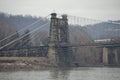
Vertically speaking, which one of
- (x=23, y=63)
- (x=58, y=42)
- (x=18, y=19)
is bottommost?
(x=23, y=63)

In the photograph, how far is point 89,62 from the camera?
92.5 meters

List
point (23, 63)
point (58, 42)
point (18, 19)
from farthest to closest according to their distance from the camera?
point (18, 19) < point (58, 42) < point (23, 63)

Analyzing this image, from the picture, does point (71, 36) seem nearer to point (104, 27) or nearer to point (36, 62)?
point (104, 27)

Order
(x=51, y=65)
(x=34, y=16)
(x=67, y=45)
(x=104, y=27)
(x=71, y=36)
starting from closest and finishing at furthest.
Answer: (x=51, y=65) → (x=67, y=45) → (x=71, y=36) → (x=104, y=27) → (x=34, y=16)

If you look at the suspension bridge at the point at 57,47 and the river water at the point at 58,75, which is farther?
the suspension bridge at the point at 57,47

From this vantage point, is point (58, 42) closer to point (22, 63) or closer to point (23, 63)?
point (23, 63)

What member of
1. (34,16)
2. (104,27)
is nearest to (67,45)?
(104,27)

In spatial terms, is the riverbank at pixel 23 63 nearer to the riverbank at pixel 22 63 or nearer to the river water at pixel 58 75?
the riverbank at pixel 22 63

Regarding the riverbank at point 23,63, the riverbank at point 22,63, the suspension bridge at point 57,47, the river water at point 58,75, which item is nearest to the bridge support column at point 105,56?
the suspension bridge at point 57,47

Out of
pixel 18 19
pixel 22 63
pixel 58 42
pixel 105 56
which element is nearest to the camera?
pixel 22 63

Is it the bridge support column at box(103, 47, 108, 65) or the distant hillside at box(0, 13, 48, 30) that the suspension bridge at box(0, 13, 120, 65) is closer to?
the bridge support column at box(103, 47, 108, 65)

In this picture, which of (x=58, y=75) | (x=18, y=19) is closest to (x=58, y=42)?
(x=58, y=75)

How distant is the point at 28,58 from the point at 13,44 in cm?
1201

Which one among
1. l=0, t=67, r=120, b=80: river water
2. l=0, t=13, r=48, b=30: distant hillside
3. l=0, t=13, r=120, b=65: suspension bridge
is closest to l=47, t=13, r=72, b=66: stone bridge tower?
l=0, t=13, r=120, b=65: suspension bridge
